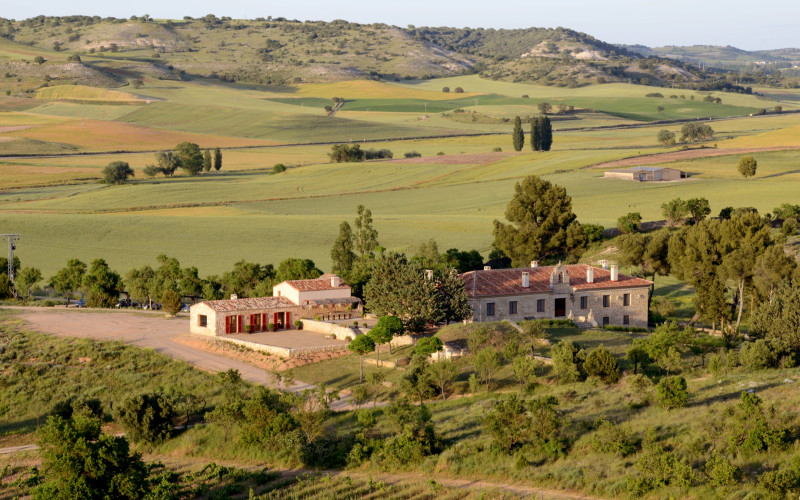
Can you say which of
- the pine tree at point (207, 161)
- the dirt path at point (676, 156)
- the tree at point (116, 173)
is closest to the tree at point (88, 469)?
the tree at point (116, 173)

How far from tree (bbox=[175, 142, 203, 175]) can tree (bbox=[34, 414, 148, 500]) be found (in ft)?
371

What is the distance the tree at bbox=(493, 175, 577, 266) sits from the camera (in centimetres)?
8044

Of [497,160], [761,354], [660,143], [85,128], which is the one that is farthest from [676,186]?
[85,128]

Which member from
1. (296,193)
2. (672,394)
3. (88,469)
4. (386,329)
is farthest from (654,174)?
(88,469)

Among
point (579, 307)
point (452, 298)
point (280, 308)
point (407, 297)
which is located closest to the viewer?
point (407, 297)

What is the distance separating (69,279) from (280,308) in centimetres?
2100

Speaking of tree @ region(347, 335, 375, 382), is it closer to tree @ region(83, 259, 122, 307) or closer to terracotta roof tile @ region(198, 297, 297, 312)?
terracotta roof tile @ region(198, 297, 297, 312)

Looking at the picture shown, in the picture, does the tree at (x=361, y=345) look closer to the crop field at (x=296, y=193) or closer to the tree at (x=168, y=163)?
the crop field at (x=296, y=193)

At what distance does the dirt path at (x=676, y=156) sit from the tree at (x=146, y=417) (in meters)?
94.7

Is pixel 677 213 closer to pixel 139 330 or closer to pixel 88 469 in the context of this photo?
pixel 139 330

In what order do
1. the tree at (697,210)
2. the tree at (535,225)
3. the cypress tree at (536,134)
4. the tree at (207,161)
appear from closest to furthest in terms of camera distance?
the tree at (535,225) → the tree at (697,210) → the tree at (207,161) → the cypress tree at (536,134)

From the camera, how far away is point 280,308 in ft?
206

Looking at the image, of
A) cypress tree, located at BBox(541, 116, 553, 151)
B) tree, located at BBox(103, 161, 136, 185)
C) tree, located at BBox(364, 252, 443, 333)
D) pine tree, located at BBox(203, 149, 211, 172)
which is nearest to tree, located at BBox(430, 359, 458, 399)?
tree, located at BBox(364, 252, 443, 333)

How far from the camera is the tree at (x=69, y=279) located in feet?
247
